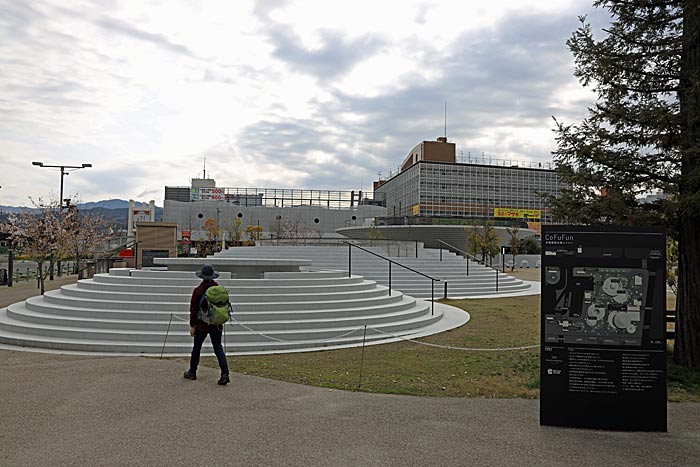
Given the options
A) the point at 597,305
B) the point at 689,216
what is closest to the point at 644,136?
the point at 689,216

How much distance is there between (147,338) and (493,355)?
6821 millimetres

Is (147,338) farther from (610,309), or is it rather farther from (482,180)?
(482,180)

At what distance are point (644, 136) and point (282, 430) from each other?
8.05m

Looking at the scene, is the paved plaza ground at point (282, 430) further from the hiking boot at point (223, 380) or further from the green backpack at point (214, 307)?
the green backpack at point (214, 307)

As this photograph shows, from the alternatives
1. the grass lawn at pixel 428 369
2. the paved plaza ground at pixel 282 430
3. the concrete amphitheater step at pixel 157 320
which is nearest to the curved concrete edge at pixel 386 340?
the grass lawn at pixel 428 369

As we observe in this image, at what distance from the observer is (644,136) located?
9.60 m

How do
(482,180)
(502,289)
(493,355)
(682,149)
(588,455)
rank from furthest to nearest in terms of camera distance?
1. (482,180)
2. (502,289)
3. (493,355)
4. (682,149)
5. (588,455)

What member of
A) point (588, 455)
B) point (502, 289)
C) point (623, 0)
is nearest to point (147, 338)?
point (588, 455)

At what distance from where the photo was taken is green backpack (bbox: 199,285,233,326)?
7.69m

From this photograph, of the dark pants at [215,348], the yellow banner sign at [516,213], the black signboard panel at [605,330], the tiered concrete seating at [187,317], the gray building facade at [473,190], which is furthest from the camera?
the yellow banner sign at [516,213]

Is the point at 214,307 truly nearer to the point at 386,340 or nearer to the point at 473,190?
the point at 386,340

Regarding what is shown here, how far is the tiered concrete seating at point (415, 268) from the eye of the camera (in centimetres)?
2427

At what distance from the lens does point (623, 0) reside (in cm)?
993

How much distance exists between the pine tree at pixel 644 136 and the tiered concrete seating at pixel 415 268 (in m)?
13.3
